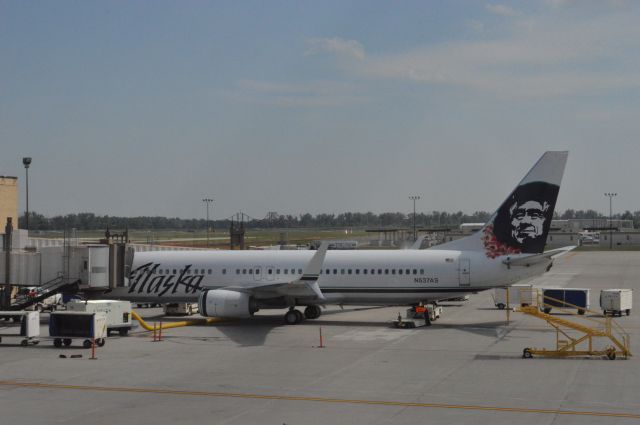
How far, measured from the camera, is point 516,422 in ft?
59.7

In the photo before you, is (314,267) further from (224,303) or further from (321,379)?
(321,379)

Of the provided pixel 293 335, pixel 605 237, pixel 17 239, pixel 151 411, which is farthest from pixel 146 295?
pixel 605 237

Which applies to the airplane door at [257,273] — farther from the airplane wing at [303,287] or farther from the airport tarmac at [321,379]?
the airport tarmac at [321,379]

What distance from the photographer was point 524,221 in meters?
37.0

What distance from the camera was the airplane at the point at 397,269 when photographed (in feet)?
120

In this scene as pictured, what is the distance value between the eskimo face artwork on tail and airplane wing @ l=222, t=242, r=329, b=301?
8.30 metres

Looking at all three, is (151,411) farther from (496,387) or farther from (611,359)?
(611,359)

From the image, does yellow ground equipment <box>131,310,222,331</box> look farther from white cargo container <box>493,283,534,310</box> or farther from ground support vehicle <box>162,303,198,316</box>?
white cargo container <box>493,283,534,310</box>

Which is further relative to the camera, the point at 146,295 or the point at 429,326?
the point at 146,295

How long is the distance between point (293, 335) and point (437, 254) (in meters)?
8.48

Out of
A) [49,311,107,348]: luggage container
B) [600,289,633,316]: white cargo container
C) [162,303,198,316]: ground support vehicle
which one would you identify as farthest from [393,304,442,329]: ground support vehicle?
[49,311,107,348]: luggage container

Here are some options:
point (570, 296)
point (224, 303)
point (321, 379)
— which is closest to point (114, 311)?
point (224, 303)

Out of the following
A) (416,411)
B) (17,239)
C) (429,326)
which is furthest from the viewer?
(17,239)

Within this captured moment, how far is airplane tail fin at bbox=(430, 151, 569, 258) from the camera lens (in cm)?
3656
